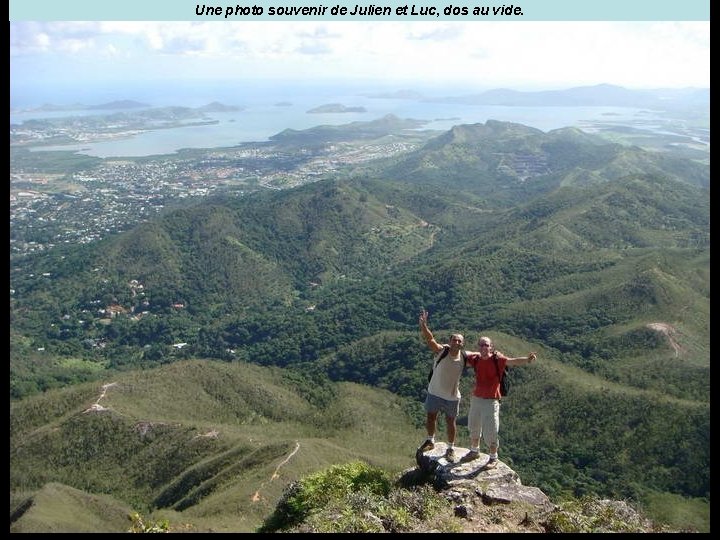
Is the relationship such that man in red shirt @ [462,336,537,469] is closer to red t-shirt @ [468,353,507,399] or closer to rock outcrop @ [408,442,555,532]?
red t-shirt @ [468,353,507,399]

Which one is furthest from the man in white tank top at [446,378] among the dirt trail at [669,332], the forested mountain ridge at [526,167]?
the forested mountain ridge at [526,167]

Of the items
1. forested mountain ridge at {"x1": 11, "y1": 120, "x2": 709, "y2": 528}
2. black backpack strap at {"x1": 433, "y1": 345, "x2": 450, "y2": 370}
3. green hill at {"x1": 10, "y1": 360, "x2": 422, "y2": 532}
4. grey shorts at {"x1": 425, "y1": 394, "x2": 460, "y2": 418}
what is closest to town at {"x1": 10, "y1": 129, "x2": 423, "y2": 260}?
forested mountain ridge at {"x1": 11, "y1": 120, "x2": 709, "y2": 528}

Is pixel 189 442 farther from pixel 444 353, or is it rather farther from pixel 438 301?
pixel 438 301

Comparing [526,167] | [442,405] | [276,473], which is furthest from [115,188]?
[442,405]

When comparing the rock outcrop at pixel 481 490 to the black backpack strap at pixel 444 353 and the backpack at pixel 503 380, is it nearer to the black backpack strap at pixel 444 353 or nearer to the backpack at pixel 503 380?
the backpack at pixel 503 380

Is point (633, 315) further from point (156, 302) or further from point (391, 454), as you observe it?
point (156, 302)
